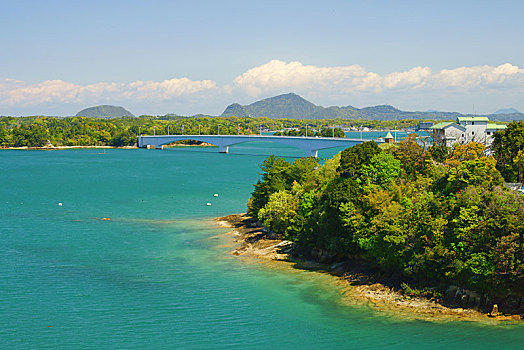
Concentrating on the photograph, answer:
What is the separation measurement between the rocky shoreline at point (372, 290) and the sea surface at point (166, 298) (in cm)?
104

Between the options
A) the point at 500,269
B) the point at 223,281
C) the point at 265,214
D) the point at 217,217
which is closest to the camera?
the point at 500,269

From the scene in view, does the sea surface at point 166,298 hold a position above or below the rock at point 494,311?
below

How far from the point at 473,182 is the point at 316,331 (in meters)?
15.7

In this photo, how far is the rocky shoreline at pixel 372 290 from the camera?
109 ft

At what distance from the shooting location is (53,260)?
48.7 meters

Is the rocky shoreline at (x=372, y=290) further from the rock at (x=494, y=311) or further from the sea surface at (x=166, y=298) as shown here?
the sea surface at (x=166, y=298)

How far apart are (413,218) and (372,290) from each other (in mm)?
5847

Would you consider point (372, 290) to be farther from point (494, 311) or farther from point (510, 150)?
point (510, 150)

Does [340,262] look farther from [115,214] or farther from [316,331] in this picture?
[115,214]

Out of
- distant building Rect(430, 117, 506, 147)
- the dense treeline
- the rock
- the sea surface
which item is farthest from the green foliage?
distant building Rect(430, 117, 506, 147)

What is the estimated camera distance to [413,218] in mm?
38375

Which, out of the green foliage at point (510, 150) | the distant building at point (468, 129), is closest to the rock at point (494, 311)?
the green foliage at point (510, 150)

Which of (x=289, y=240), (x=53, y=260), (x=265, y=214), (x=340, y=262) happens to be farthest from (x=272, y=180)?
(x=53, y=260)

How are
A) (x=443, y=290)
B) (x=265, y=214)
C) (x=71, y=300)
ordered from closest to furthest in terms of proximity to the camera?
(x=443, y=290) → (x=71, y=300) → (x=265, y=214)
